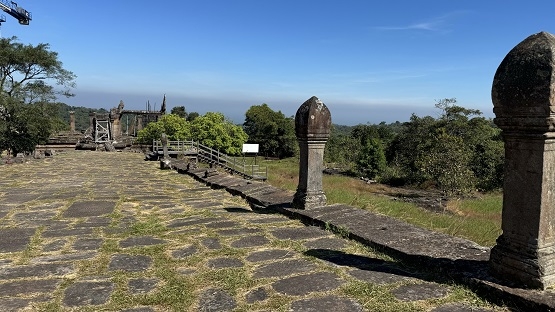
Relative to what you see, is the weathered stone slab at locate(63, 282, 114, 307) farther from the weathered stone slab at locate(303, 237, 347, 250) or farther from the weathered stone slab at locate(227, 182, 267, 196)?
the weathered stone slab at locate(227, 182, 267, 196)

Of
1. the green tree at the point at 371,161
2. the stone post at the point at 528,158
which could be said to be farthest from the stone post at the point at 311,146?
the green tree at the point at 371,161

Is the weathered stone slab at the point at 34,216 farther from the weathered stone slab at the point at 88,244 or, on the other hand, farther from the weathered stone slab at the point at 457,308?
the weathered stone slab at the point at 457,308

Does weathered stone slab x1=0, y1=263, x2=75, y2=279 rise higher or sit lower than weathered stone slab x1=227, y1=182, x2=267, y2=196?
lower

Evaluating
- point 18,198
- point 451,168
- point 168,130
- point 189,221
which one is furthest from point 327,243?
point 168,130

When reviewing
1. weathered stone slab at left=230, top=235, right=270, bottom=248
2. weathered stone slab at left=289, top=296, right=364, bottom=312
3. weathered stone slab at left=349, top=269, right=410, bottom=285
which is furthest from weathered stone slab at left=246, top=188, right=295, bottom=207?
weathered stone slab at left=289, top=296, right=364, bottom=312

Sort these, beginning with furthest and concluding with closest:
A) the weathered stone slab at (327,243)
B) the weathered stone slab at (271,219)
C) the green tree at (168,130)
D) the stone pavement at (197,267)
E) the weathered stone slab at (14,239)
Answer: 1. the green tree at (168,130)
2. the weathered stone slab at (271,219)
3. the weathered stone slab at (14,239)
4. the weathered stone slab at (327,243)
5. the stone pavement at (197,267)

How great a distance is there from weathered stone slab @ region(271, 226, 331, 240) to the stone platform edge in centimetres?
13

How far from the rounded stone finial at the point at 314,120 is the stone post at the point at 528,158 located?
259cm

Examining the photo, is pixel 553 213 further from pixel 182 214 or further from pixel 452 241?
pixel 182 214

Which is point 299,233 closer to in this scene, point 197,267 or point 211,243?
point 211,243

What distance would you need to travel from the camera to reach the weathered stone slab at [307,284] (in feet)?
8.92

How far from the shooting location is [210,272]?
3084mm

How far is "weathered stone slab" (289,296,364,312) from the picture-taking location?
2.44m

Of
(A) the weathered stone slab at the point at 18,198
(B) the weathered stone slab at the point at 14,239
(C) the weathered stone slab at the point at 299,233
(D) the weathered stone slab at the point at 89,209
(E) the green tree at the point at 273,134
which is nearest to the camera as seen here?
(B) the weathered stone slab at the point at 14,239
